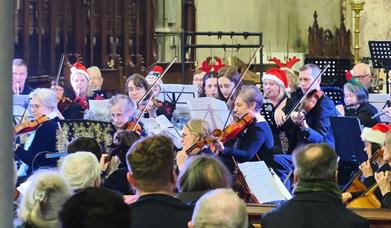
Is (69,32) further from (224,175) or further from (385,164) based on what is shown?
(224,175)

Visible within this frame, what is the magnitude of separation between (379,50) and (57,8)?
4.62 m

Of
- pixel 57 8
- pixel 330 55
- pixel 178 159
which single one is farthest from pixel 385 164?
pixel 330 55

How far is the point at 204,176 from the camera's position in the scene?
13.1ft

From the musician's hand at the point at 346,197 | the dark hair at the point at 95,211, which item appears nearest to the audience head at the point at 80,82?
the musician's hand at the point at 346,197

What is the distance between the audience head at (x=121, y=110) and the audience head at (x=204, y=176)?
3266 mm

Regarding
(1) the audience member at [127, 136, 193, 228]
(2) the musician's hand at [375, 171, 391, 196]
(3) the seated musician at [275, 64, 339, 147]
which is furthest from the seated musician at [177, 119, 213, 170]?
(1) the audience member at [127, 136, 193, 228]

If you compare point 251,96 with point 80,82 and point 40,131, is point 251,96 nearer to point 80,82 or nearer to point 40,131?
point 40,131

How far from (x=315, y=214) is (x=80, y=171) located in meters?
1.09

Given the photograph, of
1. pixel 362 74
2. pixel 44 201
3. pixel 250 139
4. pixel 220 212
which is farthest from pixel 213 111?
pixel 220 212

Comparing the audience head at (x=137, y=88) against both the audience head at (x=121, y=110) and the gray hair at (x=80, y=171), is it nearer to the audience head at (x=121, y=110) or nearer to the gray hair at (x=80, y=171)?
the audience head at (x=121, y=110)

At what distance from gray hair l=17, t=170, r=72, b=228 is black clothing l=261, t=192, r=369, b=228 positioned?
920 millimetres

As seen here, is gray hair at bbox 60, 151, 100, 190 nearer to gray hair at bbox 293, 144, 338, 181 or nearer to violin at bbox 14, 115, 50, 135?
gray hair at bbox 293, 144, 338, 181

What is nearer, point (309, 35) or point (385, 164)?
point (385, 164)

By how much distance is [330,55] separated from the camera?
17.9 metres
